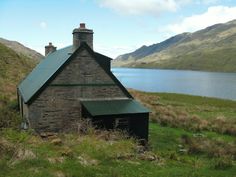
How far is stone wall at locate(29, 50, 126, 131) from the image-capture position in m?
21.3

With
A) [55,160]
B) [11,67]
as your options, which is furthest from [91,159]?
[11,67]

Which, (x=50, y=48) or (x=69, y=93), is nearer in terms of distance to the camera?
(x=69, y=93)

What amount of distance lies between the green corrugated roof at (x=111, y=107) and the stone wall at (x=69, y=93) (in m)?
0.60

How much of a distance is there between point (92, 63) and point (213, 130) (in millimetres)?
15498

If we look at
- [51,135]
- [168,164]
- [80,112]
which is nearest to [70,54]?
[80,112]

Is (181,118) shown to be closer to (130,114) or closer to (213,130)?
(213,130)

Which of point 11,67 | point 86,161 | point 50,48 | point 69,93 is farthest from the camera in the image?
point 11,67

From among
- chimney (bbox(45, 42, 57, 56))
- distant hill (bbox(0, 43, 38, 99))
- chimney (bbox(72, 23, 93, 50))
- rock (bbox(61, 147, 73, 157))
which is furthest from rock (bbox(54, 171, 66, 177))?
distant hill (bbox(0, 43, 38, 99))

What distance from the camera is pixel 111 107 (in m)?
22.1

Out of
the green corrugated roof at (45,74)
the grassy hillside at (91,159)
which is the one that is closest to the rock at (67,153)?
the grassy hillside at (91,159)

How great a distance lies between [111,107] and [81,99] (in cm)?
197

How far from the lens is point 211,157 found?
21.4 m

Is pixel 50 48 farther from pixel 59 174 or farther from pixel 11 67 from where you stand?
pixel 11 67

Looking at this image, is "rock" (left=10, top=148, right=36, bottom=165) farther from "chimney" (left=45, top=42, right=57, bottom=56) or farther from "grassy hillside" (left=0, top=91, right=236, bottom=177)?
"chimney" (left=45, top=42, right=57, bottom=56)
